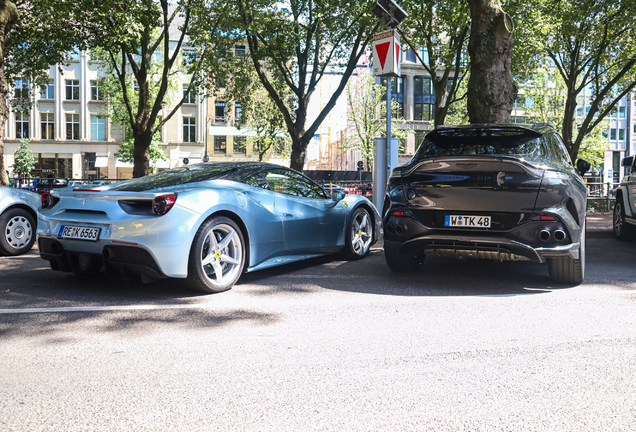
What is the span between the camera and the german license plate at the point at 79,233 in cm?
487

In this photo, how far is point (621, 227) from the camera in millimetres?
10211

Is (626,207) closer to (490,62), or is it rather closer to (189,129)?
(490,62)

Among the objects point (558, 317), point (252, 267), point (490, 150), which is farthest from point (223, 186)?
point (558, 317)

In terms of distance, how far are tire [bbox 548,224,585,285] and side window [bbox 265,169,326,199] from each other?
2.78 meters

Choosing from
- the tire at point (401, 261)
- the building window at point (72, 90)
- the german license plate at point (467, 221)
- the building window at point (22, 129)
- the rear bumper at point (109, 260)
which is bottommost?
the tire at point (401, 261)

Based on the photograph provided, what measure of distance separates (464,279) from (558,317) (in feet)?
5.43

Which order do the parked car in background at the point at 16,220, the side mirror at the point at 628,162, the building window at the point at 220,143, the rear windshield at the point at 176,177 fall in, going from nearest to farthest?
1. the rear windshield at the point at 176,177
2. the parked car in background at the point at 16,220
3. the side mirror at the point at 628,162
4. the building window at the point at 220,143

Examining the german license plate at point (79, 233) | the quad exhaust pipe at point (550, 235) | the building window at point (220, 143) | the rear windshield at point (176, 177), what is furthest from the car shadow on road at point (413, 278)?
the building window at point (220, 143)

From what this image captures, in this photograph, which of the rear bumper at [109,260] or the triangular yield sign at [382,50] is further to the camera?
the triangular yield sign at [382,50]

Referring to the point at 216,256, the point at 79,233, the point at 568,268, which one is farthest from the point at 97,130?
the point at 568,268

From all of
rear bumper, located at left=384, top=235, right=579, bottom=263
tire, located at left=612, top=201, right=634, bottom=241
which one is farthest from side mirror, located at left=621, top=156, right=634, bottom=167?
rear bumper, located at left=384, top=235, right=579, bottom=263

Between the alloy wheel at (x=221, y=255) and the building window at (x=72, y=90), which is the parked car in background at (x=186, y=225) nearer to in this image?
the alloy wheel at (x=221, y=255)

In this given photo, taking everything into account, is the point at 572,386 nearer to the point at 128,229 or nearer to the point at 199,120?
the point at 128,229

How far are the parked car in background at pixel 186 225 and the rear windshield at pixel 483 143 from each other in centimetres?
161
